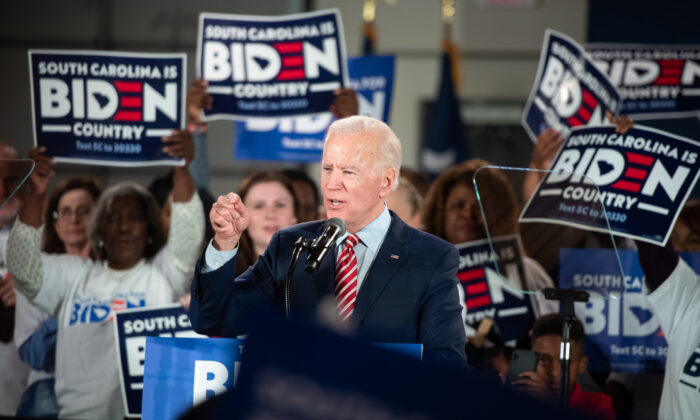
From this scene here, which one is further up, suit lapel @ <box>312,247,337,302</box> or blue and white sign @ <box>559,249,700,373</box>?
suit lapel @ <box>312,247,337,302</box>

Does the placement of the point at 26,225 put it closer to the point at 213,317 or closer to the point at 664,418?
the point at 213,317

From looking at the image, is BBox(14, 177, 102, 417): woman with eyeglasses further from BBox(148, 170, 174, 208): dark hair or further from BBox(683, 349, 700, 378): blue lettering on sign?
BBox(683, 349, 700, 378): blue lettering on sign

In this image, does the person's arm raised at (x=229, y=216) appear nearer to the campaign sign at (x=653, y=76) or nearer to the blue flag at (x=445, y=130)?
the campaign sign at (x=653, y=76)

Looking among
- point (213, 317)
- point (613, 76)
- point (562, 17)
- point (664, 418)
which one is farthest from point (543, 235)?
point (562, 17)

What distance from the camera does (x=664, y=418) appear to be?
143 inches

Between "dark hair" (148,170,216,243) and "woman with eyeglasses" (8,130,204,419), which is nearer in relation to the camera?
"woman with eyeglasses" (8,130,204,419)

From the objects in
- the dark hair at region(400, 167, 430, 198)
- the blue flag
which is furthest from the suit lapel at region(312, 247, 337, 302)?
the blue flag

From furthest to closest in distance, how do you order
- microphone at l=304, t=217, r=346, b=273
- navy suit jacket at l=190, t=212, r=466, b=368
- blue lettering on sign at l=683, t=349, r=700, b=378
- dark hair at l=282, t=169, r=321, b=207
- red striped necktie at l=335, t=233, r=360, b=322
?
dark hair at l=282, t=169, r=321, b=207, blue lettering on sign at l=683, t=349, r=700, b=378, red striped necktie at l=335, t=233, r=360, b=322, navy suit jacket at l=190, t=212, r=466, b=368, microphone at l=304, t=217, r=346, b=273

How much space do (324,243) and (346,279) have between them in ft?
1.25

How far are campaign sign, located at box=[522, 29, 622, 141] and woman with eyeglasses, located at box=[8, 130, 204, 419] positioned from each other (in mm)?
1783

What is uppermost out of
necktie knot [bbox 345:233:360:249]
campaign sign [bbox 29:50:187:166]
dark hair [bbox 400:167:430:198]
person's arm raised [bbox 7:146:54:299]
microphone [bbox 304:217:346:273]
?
campaign sign [bbox 29:50:187:166]

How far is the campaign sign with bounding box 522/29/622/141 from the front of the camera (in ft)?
13.8

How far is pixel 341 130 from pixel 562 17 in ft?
22.3

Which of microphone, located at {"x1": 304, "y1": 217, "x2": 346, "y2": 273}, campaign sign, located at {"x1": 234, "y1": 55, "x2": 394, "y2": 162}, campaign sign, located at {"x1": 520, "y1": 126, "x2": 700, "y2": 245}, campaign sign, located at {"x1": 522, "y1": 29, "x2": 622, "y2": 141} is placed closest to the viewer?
microphone, located at {"x1": 304, "y1": 217, "x2": 346, "y2": 273}
